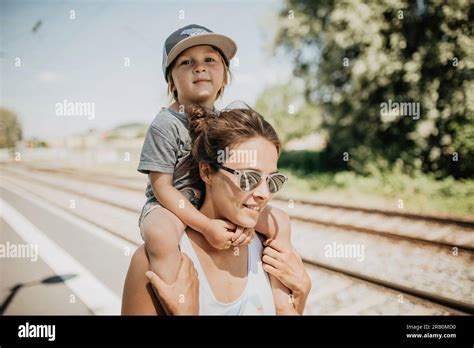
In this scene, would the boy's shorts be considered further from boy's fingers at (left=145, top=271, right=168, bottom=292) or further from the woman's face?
boy's fingers at (left=145, top=271, right=168, bottom=292)

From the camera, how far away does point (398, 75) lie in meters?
10.6

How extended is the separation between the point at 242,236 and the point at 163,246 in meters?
0.35

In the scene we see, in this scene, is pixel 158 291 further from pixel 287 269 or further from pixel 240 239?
pixel 287 269

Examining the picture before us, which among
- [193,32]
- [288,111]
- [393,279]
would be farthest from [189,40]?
[288,111]

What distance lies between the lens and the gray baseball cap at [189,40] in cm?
195

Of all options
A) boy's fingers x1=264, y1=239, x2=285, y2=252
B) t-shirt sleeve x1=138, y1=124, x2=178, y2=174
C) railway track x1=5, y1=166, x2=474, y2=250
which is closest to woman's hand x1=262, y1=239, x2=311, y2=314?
boy's fingers x1=264, y1=239, x2=285, y2=252

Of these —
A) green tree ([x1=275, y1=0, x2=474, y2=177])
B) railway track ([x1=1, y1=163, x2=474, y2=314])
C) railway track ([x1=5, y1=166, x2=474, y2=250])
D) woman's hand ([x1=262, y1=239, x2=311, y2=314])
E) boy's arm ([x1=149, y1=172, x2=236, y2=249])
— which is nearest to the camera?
boy's arm ([x1=149, y1=172, x2=236, y2=249])

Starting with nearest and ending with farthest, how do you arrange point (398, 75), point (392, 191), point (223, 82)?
point (223, 82)
point (392, 191)
point (398, 75)

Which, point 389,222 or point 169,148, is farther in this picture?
point 389,222

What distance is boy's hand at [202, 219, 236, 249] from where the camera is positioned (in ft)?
5.85

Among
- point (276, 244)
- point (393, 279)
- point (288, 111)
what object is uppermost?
point (288, 111)

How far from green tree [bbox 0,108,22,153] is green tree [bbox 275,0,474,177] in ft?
27.6

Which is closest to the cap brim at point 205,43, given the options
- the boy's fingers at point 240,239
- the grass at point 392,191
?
the boy's fingers at point 240,239
